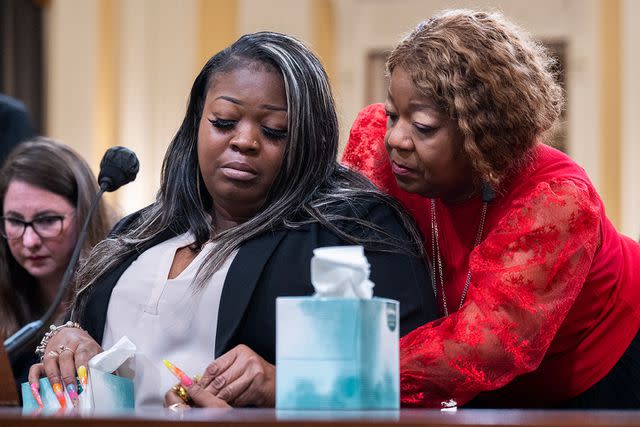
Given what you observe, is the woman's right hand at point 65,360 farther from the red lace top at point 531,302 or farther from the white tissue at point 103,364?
the red lace top at point 531,302

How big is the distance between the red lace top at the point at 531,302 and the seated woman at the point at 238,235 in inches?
6.0

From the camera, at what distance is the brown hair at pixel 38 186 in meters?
3.26

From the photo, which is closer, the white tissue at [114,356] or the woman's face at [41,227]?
the white tissue at [114,356]

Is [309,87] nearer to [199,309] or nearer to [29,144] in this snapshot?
[199,309]

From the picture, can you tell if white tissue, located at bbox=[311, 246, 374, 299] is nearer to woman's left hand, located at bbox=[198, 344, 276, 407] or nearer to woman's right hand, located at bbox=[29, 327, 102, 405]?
woman's left hand, located at bbox=[198, 344, 276, 407]

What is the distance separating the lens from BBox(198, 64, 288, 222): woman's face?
94.9 inches

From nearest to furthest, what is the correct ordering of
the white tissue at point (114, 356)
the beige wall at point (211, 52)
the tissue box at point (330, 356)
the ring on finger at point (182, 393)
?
the tissue box at point (330, 356)
the ring on finger at point (182, 393)
the white tissue at point (114, 356)
the beige wall at point (211, 52)

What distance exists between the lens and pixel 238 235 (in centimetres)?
239

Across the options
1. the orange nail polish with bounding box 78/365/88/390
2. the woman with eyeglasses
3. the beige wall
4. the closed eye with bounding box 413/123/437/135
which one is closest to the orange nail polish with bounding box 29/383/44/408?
the orange nail polish with bounding box 78/365/88/390

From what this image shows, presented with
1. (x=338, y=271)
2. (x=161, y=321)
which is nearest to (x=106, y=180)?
(x=161, y=321)

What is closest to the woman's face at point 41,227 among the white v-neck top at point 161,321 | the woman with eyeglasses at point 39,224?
the woman with eyeglasses at point 39,224

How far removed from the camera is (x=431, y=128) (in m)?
2.18

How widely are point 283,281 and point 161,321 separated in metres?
0.26

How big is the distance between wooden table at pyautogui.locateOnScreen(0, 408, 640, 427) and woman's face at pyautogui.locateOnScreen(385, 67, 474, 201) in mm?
922
